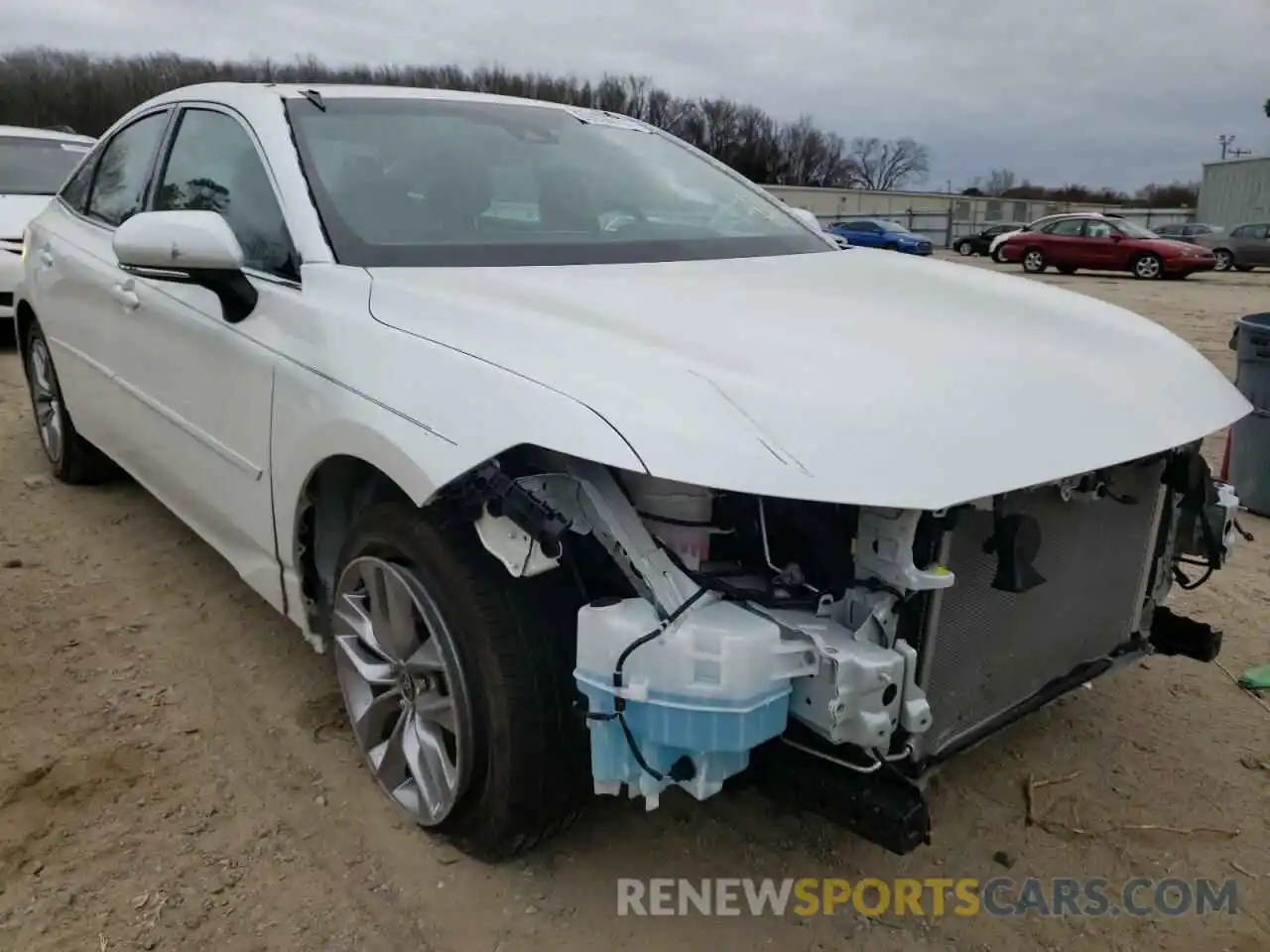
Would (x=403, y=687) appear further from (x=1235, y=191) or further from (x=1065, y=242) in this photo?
(x=1235, y=191)

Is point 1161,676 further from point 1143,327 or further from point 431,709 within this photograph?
A: point 431,709

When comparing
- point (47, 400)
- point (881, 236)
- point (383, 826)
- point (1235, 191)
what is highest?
point (1235, 191)

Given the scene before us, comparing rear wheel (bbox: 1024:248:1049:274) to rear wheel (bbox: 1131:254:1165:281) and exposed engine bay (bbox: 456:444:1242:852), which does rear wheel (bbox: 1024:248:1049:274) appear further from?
exposed engine bay (bbox: 456:444:1242:852)

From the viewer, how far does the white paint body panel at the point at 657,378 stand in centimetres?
168

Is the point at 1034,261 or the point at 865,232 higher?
the point at 865,232

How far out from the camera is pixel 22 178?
8.79 meters

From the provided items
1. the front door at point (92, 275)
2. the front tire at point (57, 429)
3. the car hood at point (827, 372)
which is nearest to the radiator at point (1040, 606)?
the car hood at point (827, 372)

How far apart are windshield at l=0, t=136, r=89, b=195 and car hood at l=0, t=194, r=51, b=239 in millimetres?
187

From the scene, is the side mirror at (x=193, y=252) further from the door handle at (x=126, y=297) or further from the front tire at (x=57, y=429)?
the front tire at (x=57, y=429)

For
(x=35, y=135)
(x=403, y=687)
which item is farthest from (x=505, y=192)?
(x=35, y=135)

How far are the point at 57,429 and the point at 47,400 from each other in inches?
7.2

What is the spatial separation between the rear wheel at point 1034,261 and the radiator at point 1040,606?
74.6 feet

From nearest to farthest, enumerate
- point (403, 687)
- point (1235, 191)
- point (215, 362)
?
point (403, 687) → point (215, 362) → point (1235, 191)

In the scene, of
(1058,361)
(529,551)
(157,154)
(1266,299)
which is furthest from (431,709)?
(1266,299)
